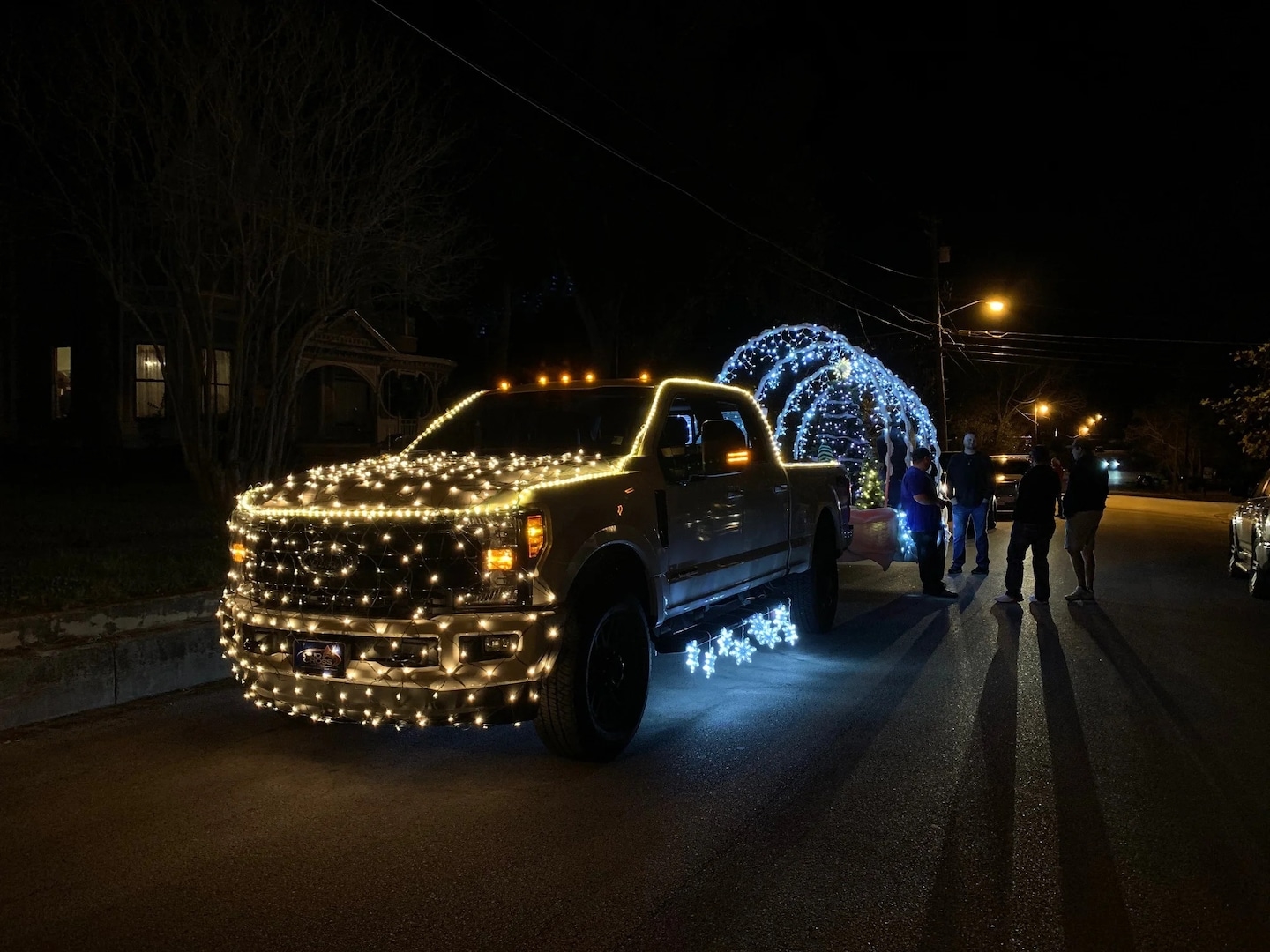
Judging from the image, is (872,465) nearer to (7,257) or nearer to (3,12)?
(3,12)

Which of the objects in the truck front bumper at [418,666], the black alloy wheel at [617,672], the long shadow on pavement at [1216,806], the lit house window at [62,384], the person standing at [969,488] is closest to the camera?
the long shadow on pavement at [1216,806]

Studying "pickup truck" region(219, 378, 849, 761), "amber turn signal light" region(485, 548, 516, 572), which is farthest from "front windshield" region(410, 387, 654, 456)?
"amber turn signal light" region(485, 548, 516, 572)

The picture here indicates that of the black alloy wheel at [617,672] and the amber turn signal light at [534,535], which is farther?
the black alloy wheel at [617,672]

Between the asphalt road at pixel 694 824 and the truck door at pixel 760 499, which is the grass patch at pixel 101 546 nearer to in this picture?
the asphalt road at pixel 694 824

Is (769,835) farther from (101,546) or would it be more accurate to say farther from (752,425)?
(101,546)

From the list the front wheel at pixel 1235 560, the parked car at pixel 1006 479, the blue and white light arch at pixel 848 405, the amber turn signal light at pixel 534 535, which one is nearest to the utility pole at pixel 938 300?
the parked car at pixel 1006 479

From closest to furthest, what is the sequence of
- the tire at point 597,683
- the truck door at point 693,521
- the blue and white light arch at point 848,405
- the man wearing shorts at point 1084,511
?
the tire at point 597,683, the truck door at point 693,521, the man wearing shorts at point 1084,511, the blue and white light arch at point 848,405

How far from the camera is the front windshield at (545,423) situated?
714 cm

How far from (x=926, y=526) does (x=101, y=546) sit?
8.82m

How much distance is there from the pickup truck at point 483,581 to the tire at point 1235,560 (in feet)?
33.1

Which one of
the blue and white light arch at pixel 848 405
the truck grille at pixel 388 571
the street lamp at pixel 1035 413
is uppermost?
the street lamp at pixel 1035 413

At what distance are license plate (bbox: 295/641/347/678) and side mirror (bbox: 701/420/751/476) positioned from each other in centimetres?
262

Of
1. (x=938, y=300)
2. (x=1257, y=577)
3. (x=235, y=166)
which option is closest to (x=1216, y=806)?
(x=1257, y=577)

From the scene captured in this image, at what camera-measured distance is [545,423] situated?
743cm
